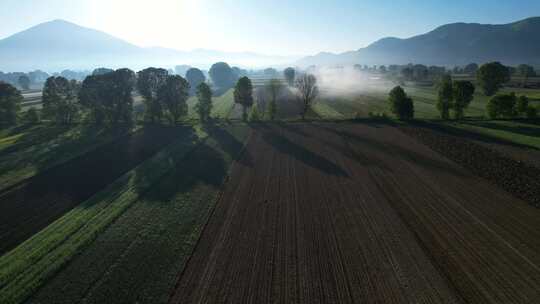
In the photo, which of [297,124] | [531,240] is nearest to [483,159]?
[531,240]

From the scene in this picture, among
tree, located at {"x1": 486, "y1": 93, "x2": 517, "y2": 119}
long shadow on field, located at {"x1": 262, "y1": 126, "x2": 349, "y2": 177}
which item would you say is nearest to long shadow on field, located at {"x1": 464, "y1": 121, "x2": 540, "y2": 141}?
tree, located at {"x1": 486, "y1": 93, "x2": 517, "y2": 119}

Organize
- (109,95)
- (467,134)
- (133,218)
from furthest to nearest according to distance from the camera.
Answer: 1. (109,95)
2. (467,134)
3. (133,218)

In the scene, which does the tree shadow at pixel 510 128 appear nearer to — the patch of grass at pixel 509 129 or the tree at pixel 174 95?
the patch of grass at pixel 509 129

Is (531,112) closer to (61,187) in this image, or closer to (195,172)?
(195,172)

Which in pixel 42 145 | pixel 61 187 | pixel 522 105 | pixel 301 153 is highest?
pixel 522 105

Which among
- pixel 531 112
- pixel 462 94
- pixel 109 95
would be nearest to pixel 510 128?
pixel 531 112

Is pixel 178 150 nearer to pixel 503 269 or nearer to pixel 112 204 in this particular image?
pixel 112 204

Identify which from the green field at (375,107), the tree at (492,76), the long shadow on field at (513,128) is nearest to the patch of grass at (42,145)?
the green field at (375,107)
